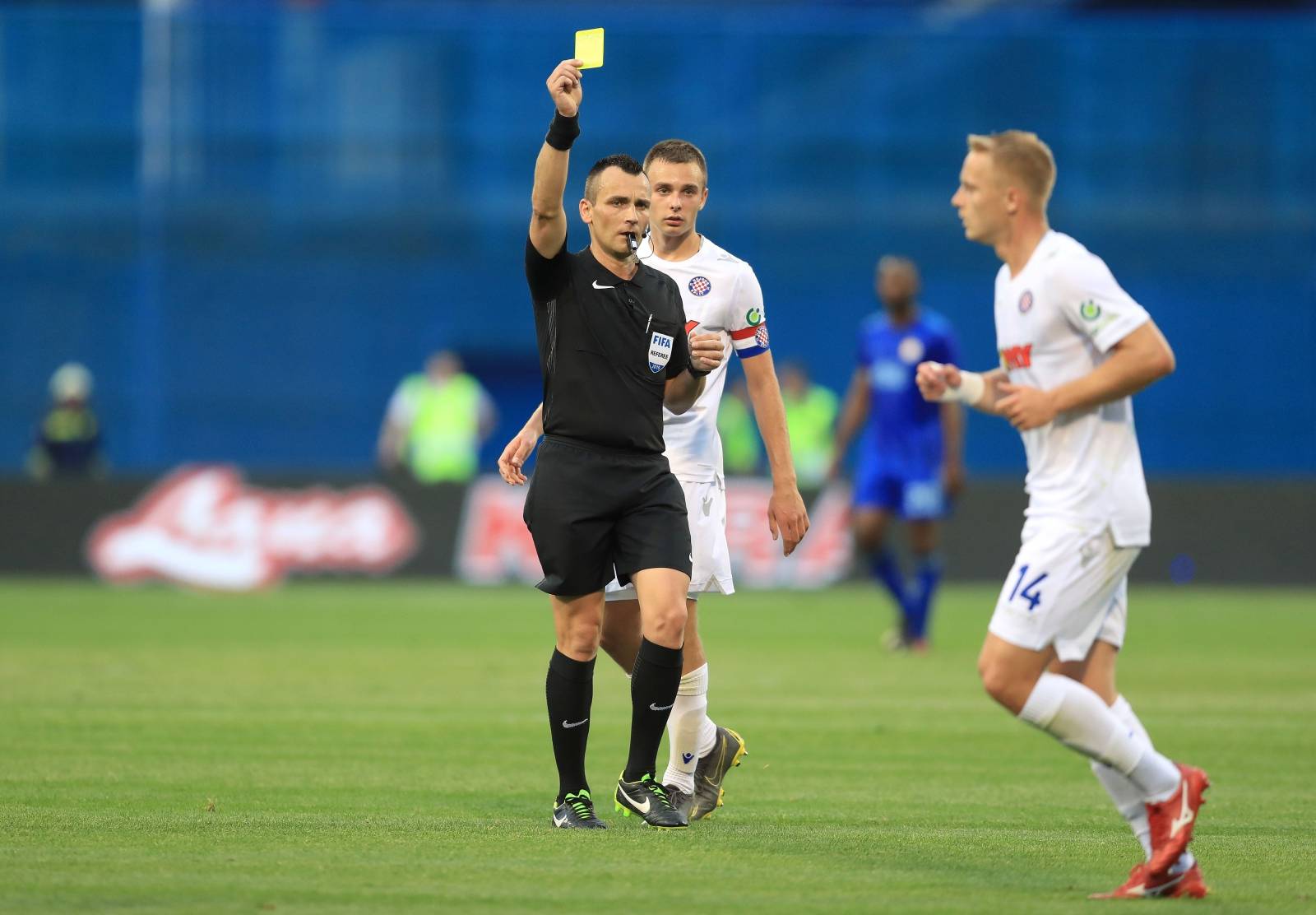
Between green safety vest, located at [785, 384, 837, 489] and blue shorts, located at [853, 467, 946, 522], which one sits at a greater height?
blue shorts, located at [853, 467, 946, 522]

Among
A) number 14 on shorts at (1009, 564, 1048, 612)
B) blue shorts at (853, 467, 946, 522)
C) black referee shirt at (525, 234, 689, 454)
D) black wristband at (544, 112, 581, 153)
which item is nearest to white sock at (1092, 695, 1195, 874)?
number 14 on shorts at (1009, 564, 1048, 612)

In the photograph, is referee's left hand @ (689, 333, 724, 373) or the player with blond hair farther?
referee's left hand @ (689, 333, 724, 373)

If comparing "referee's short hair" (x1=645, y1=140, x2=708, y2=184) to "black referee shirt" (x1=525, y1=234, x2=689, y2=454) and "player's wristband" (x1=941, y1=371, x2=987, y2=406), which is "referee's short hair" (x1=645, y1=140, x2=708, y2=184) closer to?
"black referee shirt" (x1=525, y1=234, x2=689, y2=454)

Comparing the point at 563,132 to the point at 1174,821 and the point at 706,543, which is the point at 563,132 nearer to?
the point at 706,543

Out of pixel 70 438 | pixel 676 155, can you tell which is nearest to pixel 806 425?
pixel 70 438

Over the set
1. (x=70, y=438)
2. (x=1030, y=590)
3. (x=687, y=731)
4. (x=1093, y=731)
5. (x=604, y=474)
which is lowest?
(x=70, y=438)

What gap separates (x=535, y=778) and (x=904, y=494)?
7.59m

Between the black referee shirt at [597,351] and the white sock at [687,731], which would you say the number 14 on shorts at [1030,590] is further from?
the white sock at [687,731]

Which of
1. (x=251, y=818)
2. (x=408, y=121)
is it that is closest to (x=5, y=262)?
(x=408, y=121)

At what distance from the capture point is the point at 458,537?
884 inches

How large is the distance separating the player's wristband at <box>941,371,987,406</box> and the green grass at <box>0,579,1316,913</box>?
1.48 metres

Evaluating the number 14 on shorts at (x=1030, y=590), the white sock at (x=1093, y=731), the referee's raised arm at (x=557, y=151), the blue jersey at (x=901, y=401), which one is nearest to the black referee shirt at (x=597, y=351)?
the referee's raised arm at (x=557, y=151)

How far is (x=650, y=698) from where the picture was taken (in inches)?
284

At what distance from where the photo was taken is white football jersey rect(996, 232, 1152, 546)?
19.7ft
